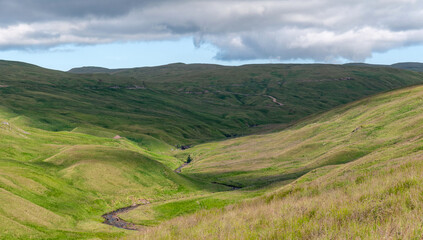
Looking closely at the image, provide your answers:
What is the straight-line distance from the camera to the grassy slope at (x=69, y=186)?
50.8 meters

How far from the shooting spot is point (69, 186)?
254 ft

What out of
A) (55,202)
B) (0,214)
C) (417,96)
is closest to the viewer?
(0,214)

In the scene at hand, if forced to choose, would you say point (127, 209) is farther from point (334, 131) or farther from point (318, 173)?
point (334, 131)

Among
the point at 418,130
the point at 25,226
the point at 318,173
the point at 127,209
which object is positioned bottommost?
the point at 127,209

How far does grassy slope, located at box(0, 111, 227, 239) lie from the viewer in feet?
167

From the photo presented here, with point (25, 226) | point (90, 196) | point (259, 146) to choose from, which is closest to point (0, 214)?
point (25, 226)

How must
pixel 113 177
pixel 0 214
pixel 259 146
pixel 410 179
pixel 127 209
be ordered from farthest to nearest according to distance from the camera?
pixel 259 146 → pixel 113 177 → pixel 127 209 → pixel 0 214 → pixel 410 179

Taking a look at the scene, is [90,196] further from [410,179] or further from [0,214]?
[410,179]

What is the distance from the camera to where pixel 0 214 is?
46.2m

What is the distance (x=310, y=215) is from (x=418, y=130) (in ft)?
241

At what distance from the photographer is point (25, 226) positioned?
46.6 metres

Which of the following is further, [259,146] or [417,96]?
[259,146]

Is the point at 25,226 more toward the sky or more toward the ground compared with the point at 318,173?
more toward the ground

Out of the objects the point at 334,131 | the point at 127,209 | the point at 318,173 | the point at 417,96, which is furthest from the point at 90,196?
the point at 417,96
